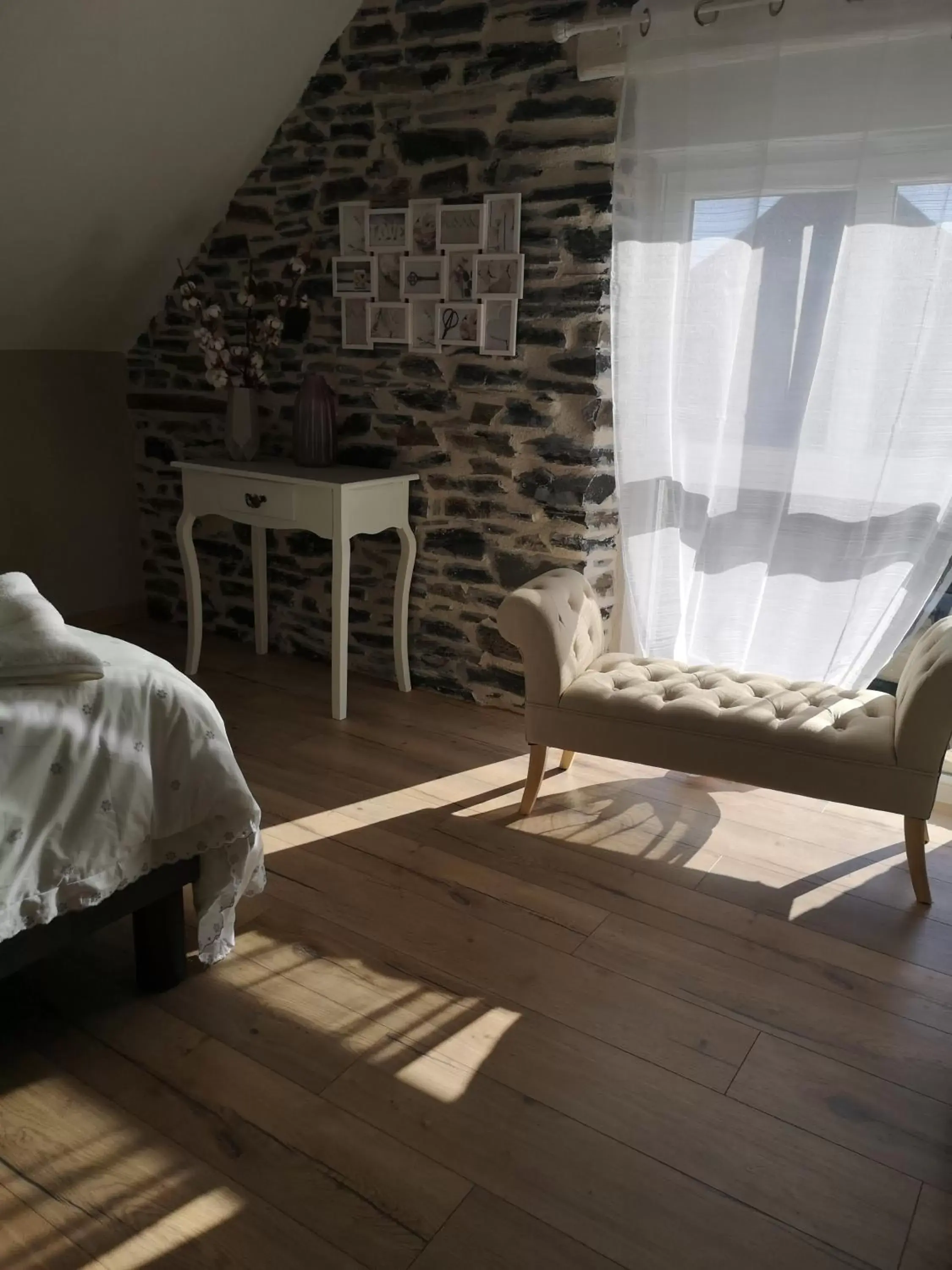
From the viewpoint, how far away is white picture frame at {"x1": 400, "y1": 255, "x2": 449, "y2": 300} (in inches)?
130

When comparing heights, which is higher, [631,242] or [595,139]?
[595,139]

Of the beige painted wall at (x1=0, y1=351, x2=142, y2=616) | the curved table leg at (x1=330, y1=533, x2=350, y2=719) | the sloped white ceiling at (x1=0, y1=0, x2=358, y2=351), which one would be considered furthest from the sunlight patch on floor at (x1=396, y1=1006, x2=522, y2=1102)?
the beige painted wall at (x1=0, y1=351, x2=142, y2=616)

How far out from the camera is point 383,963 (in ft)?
6.95

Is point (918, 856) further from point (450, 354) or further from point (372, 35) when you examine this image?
point (372, 35)

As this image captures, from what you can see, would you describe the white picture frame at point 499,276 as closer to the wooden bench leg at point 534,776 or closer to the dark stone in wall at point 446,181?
the dark stone in wall at point 446,181

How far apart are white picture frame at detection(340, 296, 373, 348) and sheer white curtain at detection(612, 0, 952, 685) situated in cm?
104

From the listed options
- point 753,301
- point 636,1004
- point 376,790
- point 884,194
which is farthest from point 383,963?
point 884,194

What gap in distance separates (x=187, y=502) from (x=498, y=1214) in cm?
282

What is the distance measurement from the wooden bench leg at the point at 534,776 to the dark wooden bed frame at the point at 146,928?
1.06 meters

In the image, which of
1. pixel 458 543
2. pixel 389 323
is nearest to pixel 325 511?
pixel 458 543

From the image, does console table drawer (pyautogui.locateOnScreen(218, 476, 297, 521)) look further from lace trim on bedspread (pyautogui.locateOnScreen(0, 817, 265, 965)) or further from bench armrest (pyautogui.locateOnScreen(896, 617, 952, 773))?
bench armrest (pyautogui.locateOnScreen(896, 617, 952, 773))

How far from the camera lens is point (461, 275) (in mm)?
3270

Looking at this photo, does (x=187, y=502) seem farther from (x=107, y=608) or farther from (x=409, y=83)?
(x=409, y=83)

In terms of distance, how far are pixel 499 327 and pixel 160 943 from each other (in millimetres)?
2217
